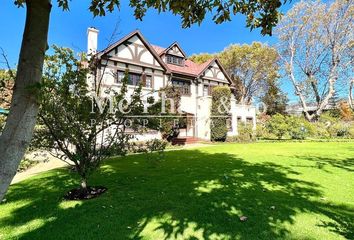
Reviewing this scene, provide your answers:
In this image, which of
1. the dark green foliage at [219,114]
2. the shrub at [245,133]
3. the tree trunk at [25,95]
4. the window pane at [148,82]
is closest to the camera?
the tree trunk at [25,95]

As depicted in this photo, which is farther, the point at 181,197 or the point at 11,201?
the point at 11,201

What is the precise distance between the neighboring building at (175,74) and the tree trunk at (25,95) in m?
15.9

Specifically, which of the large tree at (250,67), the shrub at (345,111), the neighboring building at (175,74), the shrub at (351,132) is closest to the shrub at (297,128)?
the shrub at (351,132)

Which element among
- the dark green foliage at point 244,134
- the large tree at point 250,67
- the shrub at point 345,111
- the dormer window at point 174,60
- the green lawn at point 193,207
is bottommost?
the green lawn at point 193,207

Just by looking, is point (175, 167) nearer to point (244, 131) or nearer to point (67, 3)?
point (67, 3)

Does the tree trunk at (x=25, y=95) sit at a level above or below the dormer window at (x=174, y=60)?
below

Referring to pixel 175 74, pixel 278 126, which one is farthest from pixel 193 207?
pixel 278 126

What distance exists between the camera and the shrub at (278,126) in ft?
77.7

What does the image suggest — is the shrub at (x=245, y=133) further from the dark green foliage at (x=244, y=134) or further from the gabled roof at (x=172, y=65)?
the gabled roof at (x=172, y=65)

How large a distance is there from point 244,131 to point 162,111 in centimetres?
1948

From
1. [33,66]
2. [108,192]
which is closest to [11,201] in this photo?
[108,192]

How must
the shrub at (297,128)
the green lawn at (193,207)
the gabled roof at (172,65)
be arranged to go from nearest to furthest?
the green lawn at (193,207) < the gabled roof at (172,65) < the shrub at (297,128)

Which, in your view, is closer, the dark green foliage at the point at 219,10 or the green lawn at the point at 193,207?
the dark green foliage at the point at 219,10

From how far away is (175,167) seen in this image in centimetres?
994
